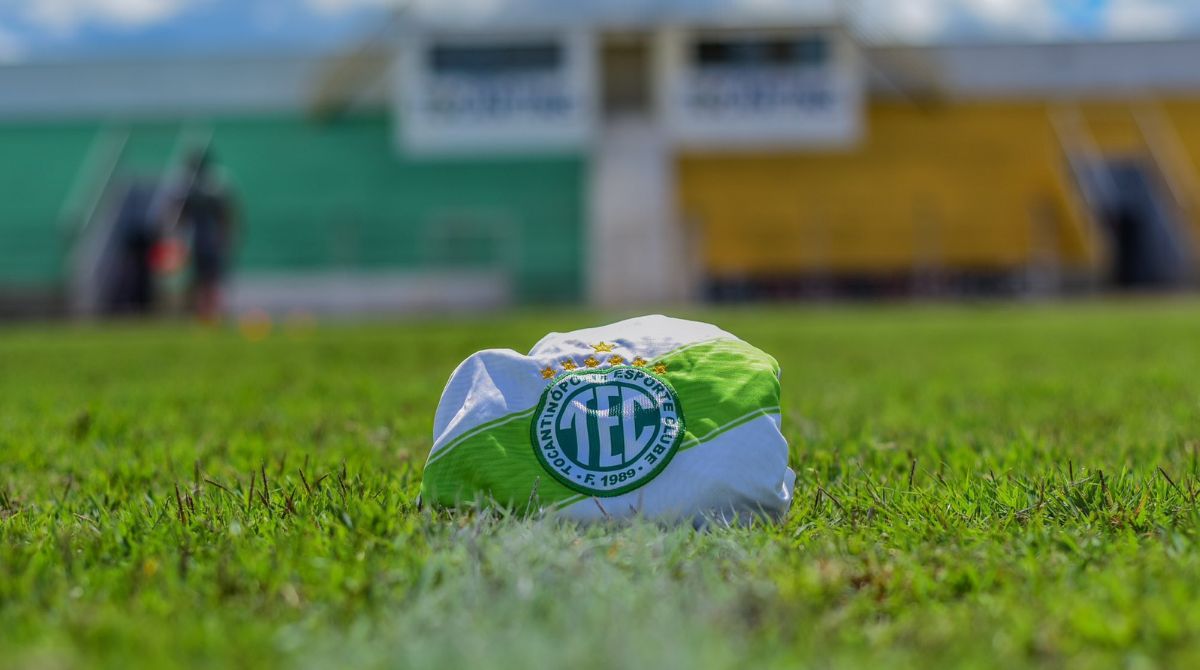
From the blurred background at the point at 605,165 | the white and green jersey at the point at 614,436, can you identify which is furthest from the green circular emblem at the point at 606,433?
the blurred background at the point at 605,165

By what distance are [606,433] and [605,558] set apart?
28 cm

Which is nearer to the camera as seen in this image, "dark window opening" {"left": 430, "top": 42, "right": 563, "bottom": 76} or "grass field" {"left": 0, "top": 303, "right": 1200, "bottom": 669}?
"grass field" {"left": 0, "top": 303, "right": 1200, "bottom": 669}

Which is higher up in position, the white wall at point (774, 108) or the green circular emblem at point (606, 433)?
the white wall at point (774, 108)

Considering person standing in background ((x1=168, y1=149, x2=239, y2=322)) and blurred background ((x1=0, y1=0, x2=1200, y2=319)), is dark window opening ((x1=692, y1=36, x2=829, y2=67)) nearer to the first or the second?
blurred background ((x1=0, y1=0, x2=1200, y2=319))

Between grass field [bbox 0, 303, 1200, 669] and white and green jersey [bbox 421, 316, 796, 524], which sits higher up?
white and green jersey [bbox 421, 316, 796, 524]

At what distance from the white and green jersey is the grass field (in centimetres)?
7

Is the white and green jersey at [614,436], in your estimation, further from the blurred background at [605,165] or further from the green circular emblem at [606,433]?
the blurred background at [605,165]

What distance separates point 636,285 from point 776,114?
434cm

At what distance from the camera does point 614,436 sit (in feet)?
5.59

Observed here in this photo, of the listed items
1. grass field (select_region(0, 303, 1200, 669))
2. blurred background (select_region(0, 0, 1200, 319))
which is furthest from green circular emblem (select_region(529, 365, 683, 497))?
blurred background (select_region(0, 0, 1200, 319))

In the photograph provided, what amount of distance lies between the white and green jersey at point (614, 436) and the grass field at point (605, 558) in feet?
0.24

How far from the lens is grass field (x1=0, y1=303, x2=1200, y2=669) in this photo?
1136mm

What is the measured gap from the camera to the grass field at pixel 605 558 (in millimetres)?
1136

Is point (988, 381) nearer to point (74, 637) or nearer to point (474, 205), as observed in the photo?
point (74, 637)
